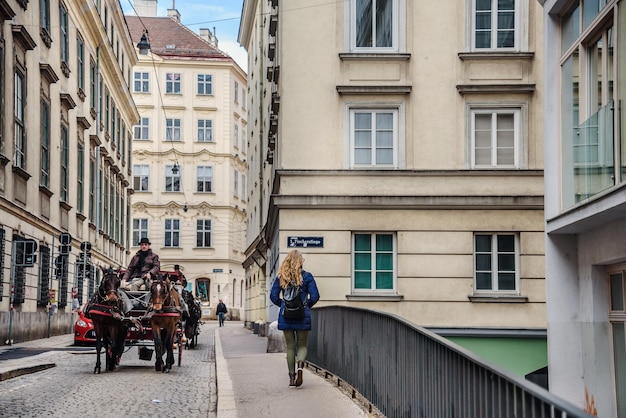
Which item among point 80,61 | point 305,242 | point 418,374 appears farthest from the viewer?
point 80,61

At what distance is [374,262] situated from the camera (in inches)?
993

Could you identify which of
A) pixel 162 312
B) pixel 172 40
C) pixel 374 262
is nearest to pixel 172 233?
pixel 172 40

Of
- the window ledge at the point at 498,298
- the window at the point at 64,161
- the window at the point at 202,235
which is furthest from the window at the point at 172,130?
the window ledge at the point at 498,298

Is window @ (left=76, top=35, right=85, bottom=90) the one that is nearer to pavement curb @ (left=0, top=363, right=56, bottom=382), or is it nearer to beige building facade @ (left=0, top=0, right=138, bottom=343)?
beige building facade @ (left=0, top=0, right=138, bottom=343)

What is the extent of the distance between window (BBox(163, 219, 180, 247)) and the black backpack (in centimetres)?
6653

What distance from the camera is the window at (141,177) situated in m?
79.6

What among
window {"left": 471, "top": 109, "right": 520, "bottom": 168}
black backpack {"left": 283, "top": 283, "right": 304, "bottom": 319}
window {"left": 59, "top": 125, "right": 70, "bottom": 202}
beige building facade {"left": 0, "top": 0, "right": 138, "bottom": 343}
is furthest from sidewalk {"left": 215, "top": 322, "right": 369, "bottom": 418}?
window {"left": 59, "top": 125, "right": 70, "bottom": 202}

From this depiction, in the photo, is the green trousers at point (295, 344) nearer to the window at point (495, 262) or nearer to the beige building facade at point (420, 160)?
the beige building facade at point (420, 160)

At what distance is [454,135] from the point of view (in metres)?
25.5

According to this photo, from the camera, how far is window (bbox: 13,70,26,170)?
27.2 m

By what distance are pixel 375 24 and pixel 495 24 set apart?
3.02 m

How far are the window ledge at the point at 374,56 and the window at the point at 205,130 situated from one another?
5646 cm

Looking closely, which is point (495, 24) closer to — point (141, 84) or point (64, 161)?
point (64, 161)

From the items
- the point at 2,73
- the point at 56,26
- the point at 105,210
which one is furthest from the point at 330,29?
the point at 105,210
